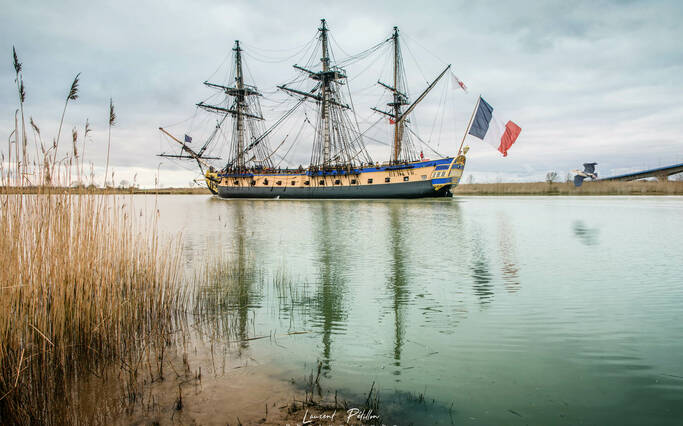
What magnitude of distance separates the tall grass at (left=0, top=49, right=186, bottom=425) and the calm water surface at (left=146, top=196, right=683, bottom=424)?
55.6 inches

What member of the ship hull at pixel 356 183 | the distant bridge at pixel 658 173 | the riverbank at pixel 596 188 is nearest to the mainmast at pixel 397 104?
the ship hull at pixel 356 183

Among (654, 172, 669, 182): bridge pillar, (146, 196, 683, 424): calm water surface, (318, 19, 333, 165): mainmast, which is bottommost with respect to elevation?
(146, 196, 683, 424): calm water surface

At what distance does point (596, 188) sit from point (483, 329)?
187 feet

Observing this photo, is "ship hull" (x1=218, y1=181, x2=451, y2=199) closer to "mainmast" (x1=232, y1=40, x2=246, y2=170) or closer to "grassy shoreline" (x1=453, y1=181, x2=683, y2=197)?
"mainmast" (x1=232, y1=40, x2=246, y2=170)

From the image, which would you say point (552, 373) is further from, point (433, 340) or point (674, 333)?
point (674, 333)

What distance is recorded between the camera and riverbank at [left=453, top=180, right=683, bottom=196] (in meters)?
51.3

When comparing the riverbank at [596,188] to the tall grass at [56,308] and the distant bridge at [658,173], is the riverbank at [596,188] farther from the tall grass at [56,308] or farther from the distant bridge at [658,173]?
the tall grass at [56,308]

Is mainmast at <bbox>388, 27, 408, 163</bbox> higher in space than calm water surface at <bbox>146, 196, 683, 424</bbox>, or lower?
higher

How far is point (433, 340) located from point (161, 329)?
132 inches

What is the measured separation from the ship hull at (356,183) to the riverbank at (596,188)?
15656 millimetres

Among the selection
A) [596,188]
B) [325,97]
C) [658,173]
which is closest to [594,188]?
[596,188]

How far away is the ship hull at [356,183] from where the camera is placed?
4862 centimetres

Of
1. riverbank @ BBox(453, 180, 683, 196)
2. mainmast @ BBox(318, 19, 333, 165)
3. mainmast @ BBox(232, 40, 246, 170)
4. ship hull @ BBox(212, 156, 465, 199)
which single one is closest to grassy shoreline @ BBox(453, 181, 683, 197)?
riverbank @ BBox(453, 180, 683, 196)

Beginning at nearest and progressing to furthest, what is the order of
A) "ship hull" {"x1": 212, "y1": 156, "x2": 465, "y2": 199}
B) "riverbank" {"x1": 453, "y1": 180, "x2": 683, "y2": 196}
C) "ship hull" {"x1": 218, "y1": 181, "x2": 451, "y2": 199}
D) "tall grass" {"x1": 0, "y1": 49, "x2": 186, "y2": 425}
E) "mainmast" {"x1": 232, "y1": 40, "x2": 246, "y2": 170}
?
"tall grass" {"x1": 0, "y1": 49, "x2": 186, "y2": 425} → "ship hull" {"x1": 212, "y1": 156, "x2": 465, "y2": 199} → "ship hull" {"x1": 218, "y1": 181, "x2": 451, "y2": 199} → "riverbank" {"x1": 453, "y1": 180, "x2": 683, "y2": 196} → "mainmast" {"x1": 232, "y1": 40, "x2": 246, "y2": 170}
